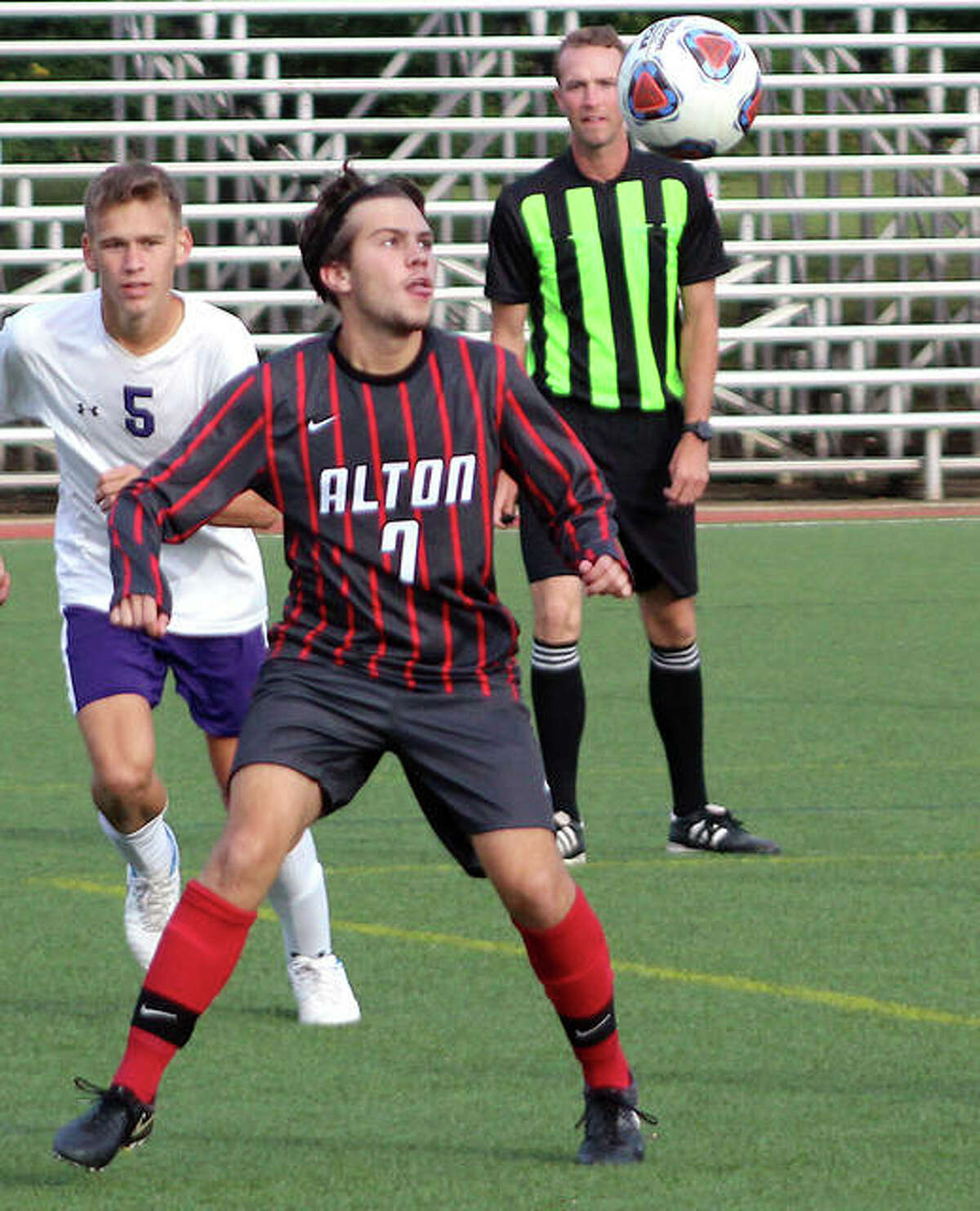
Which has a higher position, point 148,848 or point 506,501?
point 506,501

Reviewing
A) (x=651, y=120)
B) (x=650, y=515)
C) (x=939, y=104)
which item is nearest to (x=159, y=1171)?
(x=650, y=515)

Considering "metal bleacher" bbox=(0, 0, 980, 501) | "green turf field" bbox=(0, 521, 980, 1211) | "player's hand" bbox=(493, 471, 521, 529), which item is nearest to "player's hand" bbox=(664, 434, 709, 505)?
"player's hand" bbox=(493, 471, 521, 529)

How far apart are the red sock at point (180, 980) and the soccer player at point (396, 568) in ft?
0.12

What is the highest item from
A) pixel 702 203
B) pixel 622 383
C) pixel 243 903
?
pixel 702 203

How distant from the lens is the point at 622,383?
7.05 m

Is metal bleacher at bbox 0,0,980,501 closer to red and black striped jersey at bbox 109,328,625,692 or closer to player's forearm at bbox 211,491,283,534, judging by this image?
player's forearm at bbox 211,491,283,534

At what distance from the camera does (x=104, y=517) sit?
5.64 metres

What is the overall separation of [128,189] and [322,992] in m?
1.62

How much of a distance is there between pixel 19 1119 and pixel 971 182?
55.7 feet

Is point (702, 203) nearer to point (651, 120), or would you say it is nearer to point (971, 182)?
point (651, 120)

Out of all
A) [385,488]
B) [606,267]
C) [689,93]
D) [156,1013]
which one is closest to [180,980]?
[156,1013]

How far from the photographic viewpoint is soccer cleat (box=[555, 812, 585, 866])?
6.75 m

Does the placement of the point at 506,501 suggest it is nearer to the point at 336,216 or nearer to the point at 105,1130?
the point at 336,216

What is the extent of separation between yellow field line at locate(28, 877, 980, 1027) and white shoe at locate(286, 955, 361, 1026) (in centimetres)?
62
